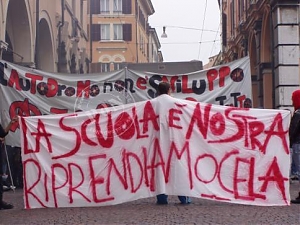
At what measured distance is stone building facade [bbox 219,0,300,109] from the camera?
60.0 ft

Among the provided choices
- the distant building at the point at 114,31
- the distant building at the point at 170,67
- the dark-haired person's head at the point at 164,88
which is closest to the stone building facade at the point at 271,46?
the distant building at the point at 170,67

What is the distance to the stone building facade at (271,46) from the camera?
18.3 meters

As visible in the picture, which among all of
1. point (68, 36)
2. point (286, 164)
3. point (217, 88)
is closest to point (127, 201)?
point (286, 164)

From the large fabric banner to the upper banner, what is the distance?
7.59 ft

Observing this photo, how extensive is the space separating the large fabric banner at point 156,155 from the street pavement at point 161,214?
19 cm

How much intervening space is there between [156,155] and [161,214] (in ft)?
3.60

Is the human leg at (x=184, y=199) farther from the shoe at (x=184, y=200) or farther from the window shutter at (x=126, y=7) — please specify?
the window shutter at (x=126, y=7)

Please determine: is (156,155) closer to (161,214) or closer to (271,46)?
(161,214)

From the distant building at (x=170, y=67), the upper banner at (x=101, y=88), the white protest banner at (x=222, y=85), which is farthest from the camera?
the distant building at (x=170, y=67)

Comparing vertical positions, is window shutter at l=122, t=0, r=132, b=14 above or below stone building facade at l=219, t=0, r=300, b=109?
above

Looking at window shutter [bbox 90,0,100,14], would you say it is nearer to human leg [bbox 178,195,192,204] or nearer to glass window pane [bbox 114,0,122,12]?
glass window pane [bbox 114,0,122,12]

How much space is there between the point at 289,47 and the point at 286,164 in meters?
9.53

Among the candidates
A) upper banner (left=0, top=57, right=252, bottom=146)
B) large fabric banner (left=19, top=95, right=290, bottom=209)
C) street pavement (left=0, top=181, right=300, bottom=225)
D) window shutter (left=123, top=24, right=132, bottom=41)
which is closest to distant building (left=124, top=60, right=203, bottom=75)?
upper banner (left=0, top=57, right=252, bottom=146)

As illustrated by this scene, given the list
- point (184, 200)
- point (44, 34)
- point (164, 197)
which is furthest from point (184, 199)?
point (44, 34)
